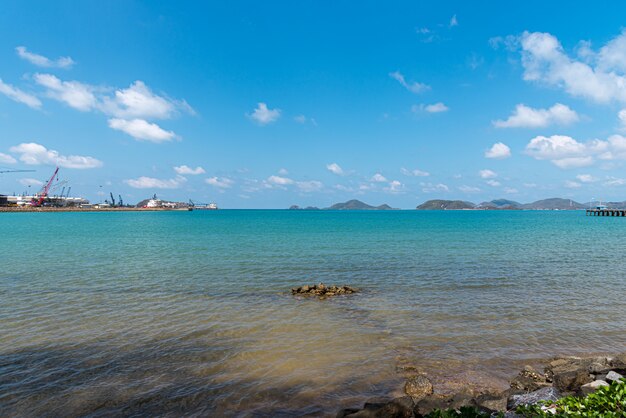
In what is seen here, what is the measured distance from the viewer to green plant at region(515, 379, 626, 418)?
719 centimetres

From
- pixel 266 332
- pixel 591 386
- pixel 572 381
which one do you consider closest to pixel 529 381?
pixel 572 381

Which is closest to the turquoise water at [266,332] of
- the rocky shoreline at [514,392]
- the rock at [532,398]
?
the rocky shoreline at [514,392]

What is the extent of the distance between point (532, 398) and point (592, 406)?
143cm

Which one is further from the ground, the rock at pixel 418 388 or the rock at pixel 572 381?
the rock at pixel 572 381

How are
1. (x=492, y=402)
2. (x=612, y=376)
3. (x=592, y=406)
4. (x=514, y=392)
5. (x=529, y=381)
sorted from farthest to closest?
A: (x=529, y=381), (x=514, y=392), (x=612, y=376), (x=492, y=402), (x=592, y=406)

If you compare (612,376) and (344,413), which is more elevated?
(612,376)

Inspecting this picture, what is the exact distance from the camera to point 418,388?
10.9 meters

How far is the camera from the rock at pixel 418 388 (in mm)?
10715

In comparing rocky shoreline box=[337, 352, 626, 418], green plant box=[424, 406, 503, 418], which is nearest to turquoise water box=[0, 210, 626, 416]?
rocky shoreline box=[337, 352, 626, 418]

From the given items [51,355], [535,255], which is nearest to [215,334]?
[51,355]

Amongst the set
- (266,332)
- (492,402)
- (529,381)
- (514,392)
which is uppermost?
(492,402)

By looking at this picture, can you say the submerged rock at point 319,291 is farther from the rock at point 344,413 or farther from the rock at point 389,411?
the rock at point 389,411

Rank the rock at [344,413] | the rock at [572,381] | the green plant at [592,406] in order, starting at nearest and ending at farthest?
the green plant at [592,406]
the rock at [344,413]
the rock at [572,381]

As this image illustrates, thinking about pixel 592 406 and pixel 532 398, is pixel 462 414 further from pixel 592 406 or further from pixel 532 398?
pixel 592 406
